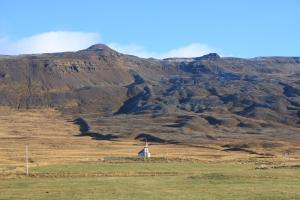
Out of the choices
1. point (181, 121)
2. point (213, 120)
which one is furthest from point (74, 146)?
point (213, 120)

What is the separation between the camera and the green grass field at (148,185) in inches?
1405

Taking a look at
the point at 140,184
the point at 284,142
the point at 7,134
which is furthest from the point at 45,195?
the point at 7,134

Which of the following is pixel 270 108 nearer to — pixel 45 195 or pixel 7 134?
pixel 7 134

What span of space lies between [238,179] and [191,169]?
13.7 m

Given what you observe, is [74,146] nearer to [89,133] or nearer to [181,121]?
[89,133]

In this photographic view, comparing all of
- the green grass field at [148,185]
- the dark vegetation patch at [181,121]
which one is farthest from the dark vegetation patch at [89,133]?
the green grass field at [148,185]

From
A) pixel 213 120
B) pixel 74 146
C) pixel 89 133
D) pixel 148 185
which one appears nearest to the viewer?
pixel 148 185

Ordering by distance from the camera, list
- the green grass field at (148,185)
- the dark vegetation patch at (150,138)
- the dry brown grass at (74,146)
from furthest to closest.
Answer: the dark vegetation patch at (150,138), the dry brown grass at (74,146), the green grass field at (148,185)

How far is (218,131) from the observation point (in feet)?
504

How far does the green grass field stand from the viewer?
117 ft

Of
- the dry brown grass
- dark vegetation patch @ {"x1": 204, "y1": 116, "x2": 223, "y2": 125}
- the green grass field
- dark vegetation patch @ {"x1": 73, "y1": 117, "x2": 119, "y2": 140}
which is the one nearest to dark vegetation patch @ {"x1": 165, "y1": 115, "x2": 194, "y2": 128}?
dark vegetation patch @ {"x1": 204, "y1": 116, "x2": 223, "y2": 125}

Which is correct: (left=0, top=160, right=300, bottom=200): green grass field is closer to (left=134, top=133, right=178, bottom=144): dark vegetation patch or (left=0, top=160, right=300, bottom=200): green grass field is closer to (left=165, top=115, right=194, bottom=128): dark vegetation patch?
(left=134, top=133, right=178, bottom=144): dark vegetation patch

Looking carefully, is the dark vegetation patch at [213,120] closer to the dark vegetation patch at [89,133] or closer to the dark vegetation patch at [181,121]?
the dark vegetation patch at [181,121]

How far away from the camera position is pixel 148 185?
42.0 meters
